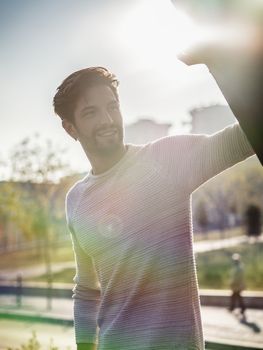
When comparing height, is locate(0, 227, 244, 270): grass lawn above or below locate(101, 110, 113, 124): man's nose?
below

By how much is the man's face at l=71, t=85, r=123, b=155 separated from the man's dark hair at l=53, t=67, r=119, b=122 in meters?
0.03

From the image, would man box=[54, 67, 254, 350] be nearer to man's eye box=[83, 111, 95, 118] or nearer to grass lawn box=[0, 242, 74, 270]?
man's eye box=[83, 111, 95, 118]

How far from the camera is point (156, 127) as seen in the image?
Answer: 93.6 m

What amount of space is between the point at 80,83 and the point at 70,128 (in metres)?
0.23

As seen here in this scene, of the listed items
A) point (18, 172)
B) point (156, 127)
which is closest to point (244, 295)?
point (18, 172)

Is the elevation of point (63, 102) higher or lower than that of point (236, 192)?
lower

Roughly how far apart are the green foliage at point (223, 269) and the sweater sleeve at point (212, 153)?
1836 cm

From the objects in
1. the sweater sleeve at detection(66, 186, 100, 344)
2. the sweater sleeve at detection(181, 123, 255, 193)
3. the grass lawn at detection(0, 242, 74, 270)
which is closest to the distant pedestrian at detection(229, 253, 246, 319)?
the sweater sleeve at detection(66, 186, 100, 344)

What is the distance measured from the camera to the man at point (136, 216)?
5.90 ft

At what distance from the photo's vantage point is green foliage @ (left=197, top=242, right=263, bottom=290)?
67.2ft

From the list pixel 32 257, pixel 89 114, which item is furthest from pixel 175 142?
pixel 32 257

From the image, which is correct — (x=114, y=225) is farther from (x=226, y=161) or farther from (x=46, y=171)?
(x=46, y=171)

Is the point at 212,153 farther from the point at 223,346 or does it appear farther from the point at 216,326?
the point at 216,326

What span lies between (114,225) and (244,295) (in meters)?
15.4
